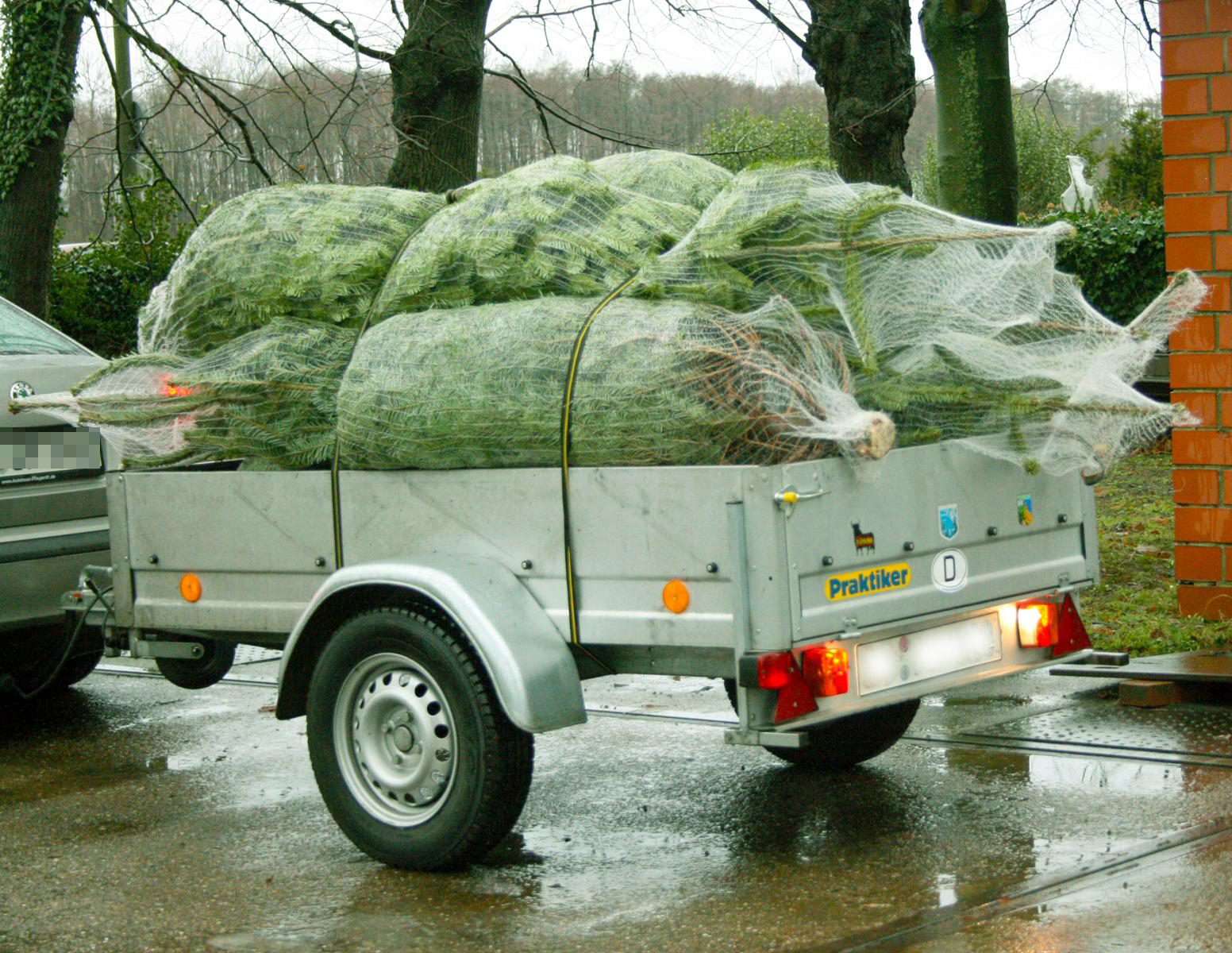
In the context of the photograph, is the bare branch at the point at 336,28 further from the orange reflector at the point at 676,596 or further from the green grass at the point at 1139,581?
the orange reflector at the point at 676,596

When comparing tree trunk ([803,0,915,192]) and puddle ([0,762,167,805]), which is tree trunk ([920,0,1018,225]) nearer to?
tree trunk ([803,0,915,192])

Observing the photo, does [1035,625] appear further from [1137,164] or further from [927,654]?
[1137,164]

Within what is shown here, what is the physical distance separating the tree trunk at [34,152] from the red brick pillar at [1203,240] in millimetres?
9205

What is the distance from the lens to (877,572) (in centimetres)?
443

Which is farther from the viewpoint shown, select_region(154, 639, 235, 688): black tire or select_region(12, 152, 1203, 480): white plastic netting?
select_region(154, 639, 235, 688): black tire

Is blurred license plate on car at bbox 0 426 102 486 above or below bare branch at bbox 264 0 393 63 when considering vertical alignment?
below

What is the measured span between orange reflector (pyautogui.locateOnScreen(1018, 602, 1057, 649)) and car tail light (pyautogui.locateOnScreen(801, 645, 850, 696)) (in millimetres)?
846

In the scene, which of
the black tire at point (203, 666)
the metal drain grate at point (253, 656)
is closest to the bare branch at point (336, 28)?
the metal drain grate at point (253, 656)

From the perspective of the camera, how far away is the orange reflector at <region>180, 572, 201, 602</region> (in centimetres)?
525

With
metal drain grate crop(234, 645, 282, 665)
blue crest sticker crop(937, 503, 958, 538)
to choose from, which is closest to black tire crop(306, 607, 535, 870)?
blue crest sticker crop(937, 503, 958, 538)

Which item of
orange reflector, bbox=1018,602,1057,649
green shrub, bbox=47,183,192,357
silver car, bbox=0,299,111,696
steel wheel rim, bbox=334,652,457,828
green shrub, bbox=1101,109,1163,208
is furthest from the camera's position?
green shrub, bbox=1101,109,1163,208

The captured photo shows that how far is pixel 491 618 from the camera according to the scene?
437 cm

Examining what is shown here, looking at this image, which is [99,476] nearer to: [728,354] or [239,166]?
[728,354]

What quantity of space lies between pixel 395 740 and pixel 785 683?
1213 millimetres
